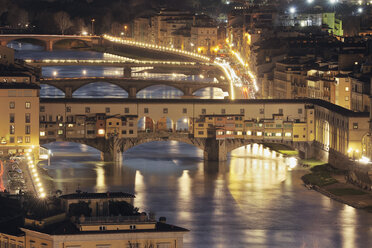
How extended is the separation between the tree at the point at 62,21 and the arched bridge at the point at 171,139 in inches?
2743

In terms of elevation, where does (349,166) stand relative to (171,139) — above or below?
below

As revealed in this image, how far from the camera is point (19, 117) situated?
177 ft

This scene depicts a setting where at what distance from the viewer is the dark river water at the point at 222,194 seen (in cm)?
3959

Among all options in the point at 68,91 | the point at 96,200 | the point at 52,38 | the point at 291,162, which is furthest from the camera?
the point at 52,38

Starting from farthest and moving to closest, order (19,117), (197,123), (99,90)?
(99,90) < (197,123) < (19,117)

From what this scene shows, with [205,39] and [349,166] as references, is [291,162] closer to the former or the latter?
[349,166]

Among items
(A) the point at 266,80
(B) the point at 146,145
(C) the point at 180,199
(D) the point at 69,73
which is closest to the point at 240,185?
(C) the point at 180,199

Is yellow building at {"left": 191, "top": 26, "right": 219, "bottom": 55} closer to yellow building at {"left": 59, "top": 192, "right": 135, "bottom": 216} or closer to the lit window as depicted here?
the lit window

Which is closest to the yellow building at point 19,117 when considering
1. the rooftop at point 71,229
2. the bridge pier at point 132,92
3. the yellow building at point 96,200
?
the yellow building at point 96,200

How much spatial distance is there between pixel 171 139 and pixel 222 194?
8.86 meters

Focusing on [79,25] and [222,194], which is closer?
[222,194]

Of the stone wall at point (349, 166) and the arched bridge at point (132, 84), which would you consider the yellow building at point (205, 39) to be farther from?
the stone wall at point (349, 166)

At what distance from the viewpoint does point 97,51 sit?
112 metres

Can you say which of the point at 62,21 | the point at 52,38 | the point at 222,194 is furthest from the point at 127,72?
the point at 222,194
